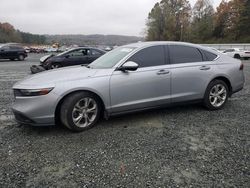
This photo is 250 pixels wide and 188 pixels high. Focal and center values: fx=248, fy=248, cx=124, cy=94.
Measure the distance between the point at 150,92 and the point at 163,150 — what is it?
4.55ft

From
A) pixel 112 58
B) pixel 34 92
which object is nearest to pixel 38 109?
pixel 34 92

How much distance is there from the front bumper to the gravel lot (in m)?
0.29

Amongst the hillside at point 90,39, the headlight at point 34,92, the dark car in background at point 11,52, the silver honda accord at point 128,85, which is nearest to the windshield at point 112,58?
the silver honda accord at point 128,85

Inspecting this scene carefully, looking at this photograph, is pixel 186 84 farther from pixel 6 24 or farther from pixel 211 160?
pixel 6 24

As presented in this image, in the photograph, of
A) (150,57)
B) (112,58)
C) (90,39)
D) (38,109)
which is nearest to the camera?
(38,109)

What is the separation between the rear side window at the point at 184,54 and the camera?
498 cm

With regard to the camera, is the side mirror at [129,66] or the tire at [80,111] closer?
the tire at [80,111]

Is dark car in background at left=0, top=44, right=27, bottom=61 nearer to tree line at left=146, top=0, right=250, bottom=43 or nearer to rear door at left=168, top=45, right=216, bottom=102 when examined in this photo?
rear door at left=168, top=45, right=216, bottom=102

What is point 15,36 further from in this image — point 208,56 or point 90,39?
point 208,56

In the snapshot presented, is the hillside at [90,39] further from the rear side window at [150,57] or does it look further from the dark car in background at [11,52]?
the rear side window at [150,57]

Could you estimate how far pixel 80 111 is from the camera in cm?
418

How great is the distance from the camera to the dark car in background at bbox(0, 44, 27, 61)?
851 inches

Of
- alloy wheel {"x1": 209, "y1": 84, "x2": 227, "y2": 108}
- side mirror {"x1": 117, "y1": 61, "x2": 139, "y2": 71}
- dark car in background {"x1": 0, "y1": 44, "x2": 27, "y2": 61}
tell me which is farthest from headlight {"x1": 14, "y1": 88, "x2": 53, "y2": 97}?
Result: dark car in background {"x1": 0, "y1": 44, "x2": 27, "y2": 61}

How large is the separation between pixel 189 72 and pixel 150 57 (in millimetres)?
870
